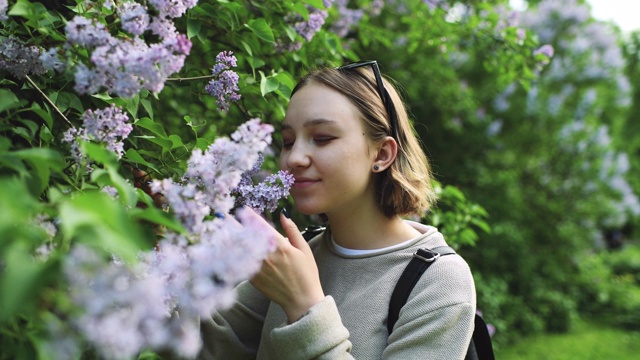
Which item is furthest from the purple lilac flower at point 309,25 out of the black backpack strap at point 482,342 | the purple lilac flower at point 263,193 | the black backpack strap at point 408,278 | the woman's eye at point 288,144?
the black backpack strap at point 482,342

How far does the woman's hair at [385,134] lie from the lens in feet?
5.83

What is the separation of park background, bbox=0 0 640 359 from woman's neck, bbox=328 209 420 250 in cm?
36

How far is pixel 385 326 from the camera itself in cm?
161

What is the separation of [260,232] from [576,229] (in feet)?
23.7

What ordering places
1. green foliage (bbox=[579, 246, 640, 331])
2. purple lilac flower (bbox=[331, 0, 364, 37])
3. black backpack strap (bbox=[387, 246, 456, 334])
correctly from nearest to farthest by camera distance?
black backpack strap (bbox=[387, 246, 456, 334]) → purple lilac flower (bbox=[331, 0, 364, 37]) → green foliage (bbox=[579, 246, 640, 331])

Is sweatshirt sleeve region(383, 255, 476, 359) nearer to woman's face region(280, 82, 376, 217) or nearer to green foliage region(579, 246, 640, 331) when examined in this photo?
woman's face region(280, 82, 376, 217)

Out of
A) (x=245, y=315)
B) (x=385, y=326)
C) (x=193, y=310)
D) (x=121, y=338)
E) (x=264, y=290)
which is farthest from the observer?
(x=245, y=315)

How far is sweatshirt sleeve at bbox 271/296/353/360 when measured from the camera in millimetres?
1370

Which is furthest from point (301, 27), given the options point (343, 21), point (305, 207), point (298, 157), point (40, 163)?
point (40, 163)

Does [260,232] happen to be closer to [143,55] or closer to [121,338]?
[121,338]

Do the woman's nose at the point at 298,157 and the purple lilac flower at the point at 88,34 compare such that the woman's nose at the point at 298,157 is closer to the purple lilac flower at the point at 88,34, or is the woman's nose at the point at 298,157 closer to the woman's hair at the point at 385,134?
the woman's hair at the point at 385,134

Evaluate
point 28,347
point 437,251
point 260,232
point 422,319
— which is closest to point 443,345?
point 422,319

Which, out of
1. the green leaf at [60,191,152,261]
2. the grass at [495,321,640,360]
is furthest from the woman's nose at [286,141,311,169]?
the grass at [495,321,640,360]

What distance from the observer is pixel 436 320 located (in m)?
1.50
